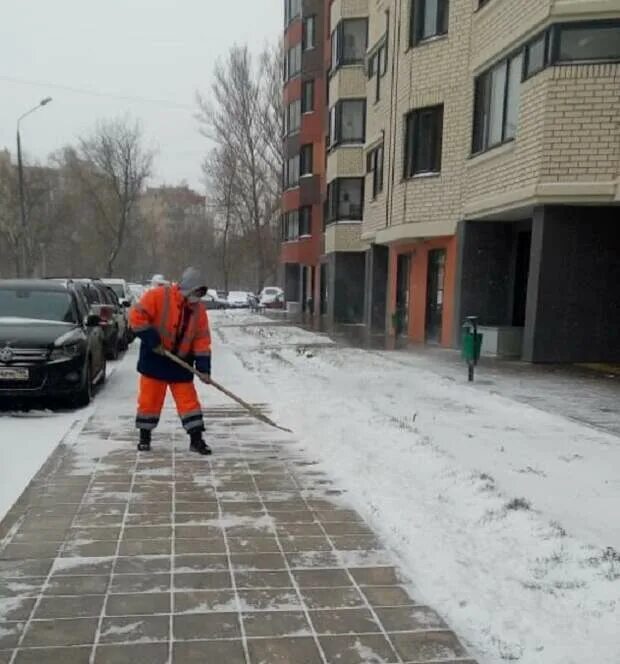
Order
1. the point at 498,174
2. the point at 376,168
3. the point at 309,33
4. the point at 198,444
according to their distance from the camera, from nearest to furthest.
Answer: the point at 198,444, the point at 498,174, the point at 376,168, the point at 309,33

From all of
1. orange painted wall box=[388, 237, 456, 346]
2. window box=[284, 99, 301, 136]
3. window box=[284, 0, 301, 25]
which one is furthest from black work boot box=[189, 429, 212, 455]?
window box=[284, 0, 301, 25]

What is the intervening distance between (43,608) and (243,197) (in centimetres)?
4993

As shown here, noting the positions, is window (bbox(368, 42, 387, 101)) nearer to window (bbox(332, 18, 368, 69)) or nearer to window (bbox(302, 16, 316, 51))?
window (bbox(332, 18, 368, 69))

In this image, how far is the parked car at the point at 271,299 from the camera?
46.0 meters

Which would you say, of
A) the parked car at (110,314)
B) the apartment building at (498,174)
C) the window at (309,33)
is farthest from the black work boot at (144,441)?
the window at (309,33)

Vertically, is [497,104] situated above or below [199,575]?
above

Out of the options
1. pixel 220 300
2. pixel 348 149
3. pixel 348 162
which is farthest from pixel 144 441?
pixel 220 300

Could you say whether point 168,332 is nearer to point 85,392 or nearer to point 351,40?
point 85,392

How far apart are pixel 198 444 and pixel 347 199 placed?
22396 millimetres

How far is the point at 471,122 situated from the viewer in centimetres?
1509

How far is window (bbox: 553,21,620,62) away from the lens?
1113 cm

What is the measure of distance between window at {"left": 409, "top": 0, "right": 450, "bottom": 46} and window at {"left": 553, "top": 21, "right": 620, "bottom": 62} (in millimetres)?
5365

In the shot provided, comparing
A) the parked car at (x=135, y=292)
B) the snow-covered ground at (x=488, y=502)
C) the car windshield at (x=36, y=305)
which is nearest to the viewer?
the snow-covered ground at (x=488, y=502)

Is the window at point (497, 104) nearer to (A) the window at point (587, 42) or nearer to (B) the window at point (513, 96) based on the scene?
(B) the window at point (513, 96)
